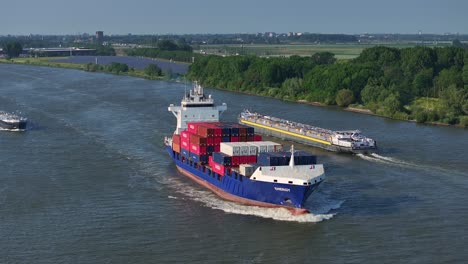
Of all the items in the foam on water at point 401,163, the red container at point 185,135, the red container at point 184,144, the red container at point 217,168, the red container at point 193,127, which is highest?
the red container at point 193,127

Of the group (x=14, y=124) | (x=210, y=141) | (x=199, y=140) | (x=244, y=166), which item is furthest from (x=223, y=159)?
(x=14, y=124)

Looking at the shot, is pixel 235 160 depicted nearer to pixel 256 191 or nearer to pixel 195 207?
pixel 256 191

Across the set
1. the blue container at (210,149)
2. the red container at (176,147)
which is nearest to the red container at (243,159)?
the blue container at (210,149)

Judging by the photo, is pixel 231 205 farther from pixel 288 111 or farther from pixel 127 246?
pixel 288 111

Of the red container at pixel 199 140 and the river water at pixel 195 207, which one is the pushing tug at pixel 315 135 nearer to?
the river water at pixel 195 207

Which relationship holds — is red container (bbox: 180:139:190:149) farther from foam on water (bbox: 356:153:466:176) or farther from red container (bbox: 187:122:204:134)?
foam on water (bbox: 356:153:466:176)
